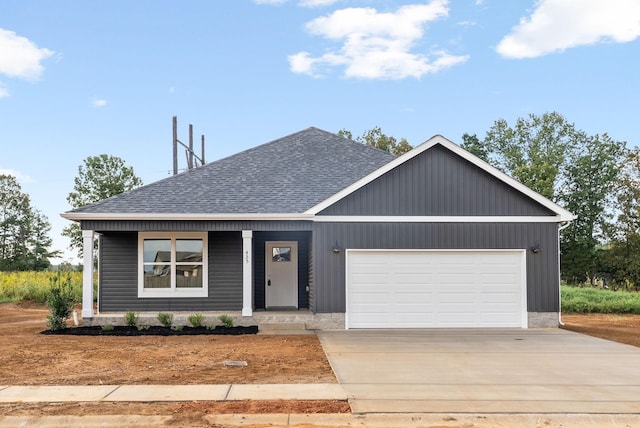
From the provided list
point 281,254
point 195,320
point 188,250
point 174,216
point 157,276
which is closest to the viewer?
point 195,320

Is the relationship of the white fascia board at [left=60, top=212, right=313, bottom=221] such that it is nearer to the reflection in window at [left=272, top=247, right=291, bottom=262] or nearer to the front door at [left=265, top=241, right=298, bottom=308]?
the front door at [left=265, top=241, right=298, bottom=308]

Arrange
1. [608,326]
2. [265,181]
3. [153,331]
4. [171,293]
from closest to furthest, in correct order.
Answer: [153,331] < [171,293] < [608,326] < [265,181]

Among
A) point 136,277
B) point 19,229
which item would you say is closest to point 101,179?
point 19,229

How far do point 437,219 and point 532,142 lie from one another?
34.8 metres

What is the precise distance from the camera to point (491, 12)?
2009cm

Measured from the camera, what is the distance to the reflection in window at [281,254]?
18422 millimetres

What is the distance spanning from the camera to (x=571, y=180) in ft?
149

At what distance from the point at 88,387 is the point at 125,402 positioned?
121 cm

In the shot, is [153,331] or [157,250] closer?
[153,331]

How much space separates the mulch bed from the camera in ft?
49.1

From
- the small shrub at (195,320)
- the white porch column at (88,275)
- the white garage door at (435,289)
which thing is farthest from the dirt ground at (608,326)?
the white porch column at (88,275)

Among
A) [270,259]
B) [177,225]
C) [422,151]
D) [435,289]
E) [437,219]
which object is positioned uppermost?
[422,151]

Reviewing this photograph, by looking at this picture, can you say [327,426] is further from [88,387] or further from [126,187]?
[126,187]

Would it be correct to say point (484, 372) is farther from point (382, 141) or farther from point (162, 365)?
point (382, 141)
